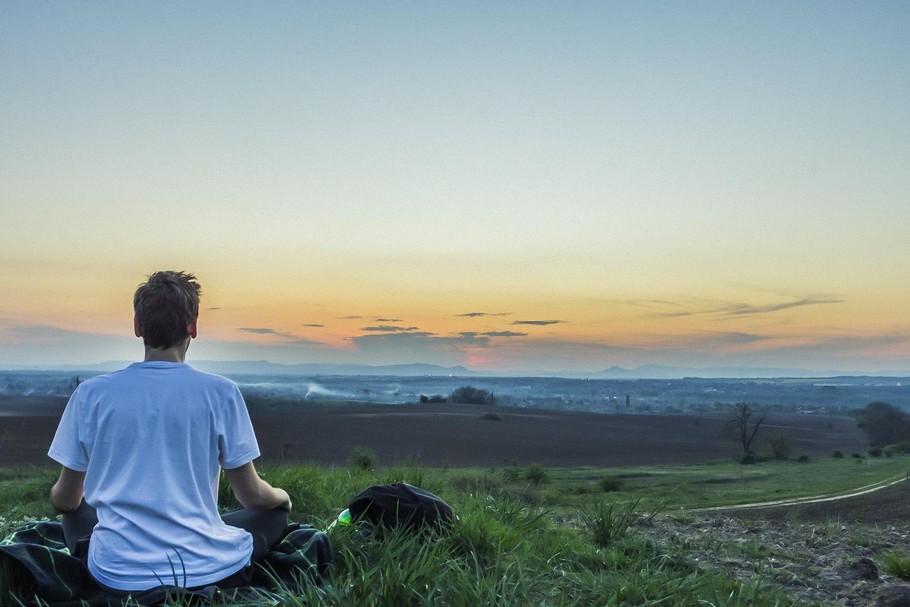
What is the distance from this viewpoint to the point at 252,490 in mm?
3598

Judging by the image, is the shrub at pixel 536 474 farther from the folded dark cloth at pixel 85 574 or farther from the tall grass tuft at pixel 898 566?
the folded dark cloth at pixel 85 574

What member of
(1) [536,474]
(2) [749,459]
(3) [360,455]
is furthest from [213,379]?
(2) [749,459]

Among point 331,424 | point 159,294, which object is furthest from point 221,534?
point 331,424

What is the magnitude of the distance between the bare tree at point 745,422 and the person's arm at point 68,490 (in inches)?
3060

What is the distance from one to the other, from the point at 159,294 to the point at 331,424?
81185 millimetres

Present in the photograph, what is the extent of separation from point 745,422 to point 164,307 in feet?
266

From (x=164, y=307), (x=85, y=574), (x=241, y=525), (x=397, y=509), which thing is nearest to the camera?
(x=164, y=307)

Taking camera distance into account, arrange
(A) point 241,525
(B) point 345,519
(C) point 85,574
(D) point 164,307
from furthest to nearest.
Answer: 1. (B) point 345,519
2. (A) point 241,525
3. (C) point 85,574
4. (D) point 164,307

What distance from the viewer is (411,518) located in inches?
197

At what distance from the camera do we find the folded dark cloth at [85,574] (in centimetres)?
348

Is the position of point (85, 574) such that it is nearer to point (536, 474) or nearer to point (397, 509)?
point (397, 509)

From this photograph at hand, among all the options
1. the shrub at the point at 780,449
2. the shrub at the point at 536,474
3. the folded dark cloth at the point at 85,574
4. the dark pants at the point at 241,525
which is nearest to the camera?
the folded dark cloth at the point at 85,574

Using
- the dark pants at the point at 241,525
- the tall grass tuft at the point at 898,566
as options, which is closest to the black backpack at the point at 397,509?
the dark pants at the point at 241,525

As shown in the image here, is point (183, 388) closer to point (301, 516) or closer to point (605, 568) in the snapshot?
point (301, 516)
